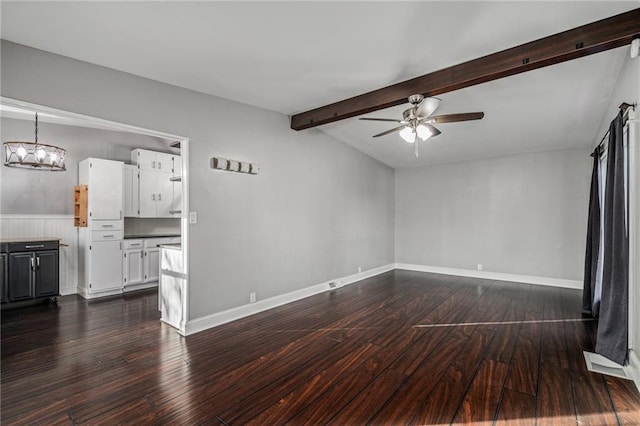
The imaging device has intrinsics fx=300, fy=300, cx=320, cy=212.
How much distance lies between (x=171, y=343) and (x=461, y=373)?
2.85 metres

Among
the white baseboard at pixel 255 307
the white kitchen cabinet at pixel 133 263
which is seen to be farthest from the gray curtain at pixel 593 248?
the white kitchen cabinet at pixel 133 263

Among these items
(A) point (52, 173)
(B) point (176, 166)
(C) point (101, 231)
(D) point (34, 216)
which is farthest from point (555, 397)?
(A) point (52, 173)

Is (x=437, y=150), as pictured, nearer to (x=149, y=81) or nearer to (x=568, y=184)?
(x=568, y=184)

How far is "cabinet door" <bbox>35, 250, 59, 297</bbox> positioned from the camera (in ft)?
14.6

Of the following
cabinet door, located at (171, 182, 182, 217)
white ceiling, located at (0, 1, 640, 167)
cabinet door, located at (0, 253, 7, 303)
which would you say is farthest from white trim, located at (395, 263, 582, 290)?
cabinet door, located at (0, 253, 7, 303)

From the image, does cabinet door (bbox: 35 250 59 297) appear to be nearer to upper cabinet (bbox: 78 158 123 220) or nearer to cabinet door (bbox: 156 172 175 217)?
upper cabinet (bbox: 78 158 123 220)

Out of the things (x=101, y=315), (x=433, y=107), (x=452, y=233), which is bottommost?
(x=101, y=315)

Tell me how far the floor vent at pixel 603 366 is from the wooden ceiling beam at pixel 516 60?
2.69m

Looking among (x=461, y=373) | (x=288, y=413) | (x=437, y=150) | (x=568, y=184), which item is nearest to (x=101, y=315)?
(x=288, y=413)

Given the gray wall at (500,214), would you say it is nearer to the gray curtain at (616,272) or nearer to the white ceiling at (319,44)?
the white ceiling at (319,44)

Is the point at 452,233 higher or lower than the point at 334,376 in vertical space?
higher

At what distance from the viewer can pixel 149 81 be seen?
10.5ft

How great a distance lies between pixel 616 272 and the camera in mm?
2684

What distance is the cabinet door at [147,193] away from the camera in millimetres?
5703
